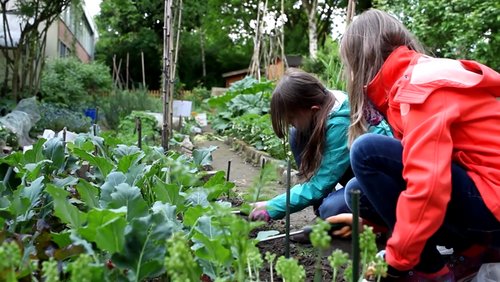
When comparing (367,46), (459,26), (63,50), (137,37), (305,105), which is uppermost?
(459,26)

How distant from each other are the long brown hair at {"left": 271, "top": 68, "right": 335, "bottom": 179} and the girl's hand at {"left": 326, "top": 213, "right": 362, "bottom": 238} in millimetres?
337

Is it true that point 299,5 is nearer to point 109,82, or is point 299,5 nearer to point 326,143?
point 109,82

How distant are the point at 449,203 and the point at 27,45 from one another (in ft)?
39.7

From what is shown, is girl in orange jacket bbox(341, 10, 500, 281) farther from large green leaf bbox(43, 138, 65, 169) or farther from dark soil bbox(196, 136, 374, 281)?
large green leaf bbox(43, 138, 65, 169)

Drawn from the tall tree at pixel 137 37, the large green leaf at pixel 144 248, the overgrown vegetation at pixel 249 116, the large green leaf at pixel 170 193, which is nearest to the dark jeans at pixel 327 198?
the large green leaf at pixel 170 193

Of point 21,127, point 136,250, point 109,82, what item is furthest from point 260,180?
point 109,82

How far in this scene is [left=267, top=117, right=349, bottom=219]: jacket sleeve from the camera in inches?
94.0

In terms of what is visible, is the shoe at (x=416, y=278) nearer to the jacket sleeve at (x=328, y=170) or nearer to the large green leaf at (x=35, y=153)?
the jacket sleeve at (x=328, y=170)

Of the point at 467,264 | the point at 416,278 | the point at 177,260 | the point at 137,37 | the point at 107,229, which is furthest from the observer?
the point at 137,37

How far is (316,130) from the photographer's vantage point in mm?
2420

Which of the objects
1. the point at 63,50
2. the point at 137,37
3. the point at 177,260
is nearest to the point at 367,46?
the point at 177,260

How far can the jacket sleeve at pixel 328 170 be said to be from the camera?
2387mm

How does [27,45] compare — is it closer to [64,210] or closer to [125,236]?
[64,210]

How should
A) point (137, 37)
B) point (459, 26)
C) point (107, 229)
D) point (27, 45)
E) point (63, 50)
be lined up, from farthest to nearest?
point (137, 37), point (63, 50), point (27, 45), point (459, 26), point (107, 229)
